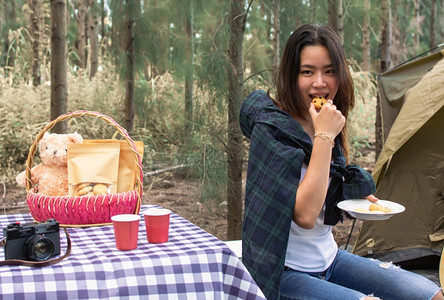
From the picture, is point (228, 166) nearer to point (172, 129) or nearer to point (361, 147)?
point (172, 129)

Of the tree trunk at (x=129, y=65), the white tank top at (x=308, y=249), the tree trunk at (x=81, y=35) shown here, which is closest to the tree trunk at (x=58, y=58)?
the tree trunk at (x=129, y=65)

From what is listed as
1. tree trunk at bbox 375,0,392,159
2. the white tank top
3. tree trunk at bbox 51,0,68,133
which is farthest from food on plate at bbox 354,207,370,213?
tree trunk at bbox 375,0,392,159

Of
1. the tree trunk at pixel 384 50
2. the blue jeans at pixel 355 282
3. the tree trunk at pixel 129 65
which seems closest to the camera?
the blue jeans at pixel 355 282

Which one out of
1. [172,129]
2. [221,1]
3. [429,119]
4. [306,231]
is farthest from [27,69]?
[306,231]

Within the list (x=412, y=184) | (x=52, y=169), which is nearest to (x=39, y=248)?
A: (x=52, y=169)

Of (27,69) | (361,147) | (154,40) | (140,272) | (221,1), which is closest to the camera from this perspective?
(140,272)

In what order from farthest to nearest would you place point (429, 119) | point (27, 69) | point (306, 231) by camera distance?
point (27, 69)
point (429, 119)
point (306, 231)

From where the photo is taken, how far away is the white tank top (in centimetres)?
172

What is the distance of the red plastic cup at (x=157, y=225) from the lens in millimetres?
1507

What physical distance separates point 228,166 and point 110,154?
1.94 meters

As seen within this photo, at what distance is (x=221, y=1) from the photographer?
13.1 feet

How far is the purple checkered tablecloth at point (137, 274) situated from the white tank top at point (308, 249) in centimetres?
28

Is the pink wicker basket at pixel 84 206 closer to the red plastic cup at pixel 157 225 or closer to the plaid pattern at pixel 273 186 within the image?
the red plastic cup at pixel 157 225

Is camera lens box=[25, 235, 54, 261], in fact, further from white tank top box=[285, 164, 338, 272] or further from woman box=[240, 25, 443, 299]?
white tank top box=[285, 164, 338, 272]
